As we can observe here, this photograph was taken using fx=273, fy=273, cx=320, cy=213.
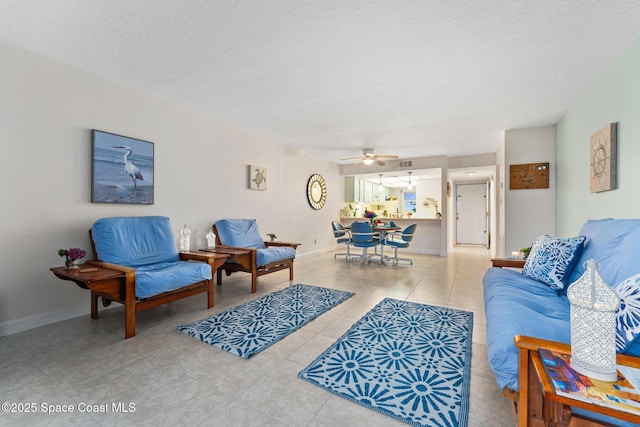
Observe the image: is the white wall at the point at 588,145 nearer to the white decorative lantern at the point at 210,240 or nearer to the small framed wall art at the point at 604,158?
the small framed wall art at the point at 604,158

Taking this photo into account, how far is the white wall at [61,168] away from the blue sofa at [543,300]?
3544mm

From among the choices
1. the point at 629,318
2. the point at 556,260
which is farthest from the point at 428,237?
the point at 629,318

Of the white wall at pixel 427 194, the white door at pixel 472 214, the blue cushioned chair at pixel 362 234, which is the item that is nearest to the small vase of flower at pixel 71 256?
the blue cushioned chair at pixel 362 234

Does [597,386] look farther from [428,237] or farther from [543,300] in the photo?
[428,237]

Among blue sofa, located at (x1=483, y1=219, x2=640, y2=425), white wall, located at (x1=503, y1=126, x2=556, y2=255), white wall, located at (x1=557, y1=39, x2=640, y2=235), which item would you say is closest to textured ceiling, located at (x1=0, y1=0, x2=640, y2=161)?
white wall, located at (x1=557, y1=39, x2=640, y2=235)

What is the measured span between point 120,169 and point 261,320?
2.25 meters

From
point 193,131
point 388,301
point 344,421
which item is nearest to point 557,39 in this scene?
point 388,301

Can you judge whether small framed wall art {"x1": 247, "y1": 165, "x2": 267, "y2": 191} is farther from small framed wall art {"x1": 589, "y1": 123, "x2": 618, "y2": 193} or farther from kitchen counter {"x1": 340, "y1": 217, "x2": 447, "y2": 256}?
small framed wall art {"x1": 589, "y1": 123, "x2": 618, "y2": 193}

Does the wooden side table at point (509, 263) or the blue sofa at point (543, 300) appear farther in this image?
the wooden side table at point (509, 263)

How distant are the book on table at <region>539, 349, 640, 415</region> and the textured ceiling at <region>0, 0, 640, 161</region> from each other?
2.09 meters

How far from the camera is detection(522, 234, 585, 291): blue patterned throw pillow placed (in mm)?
1994

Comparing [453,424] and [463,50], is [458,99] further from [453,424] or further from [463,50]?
[453,424]

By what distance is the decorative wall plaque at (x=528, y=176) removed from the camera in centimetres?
415

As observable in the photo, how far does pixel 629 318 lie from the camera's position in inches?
41.5
